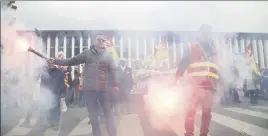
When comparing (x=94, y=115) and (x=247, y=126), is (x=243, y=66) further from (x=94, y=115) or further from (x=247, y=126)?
(x=94, y=115)

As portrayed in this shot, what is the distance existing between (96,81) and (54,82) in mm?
2318

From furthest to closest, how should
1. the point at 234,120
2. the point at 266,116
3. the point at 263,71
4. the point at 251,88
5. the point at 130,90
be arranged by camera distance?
the point at 263,71, the point at 251,88, the point at 130,90, the point at 266,116, the point at 234,120

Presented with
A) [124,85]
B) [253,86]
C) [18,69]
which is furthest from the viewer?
[253,86]

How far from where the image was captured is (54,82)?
20.8ft

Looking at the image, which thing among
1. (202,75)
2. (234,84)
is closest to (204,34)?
(202,75)

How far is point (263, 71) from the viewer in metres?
12.9

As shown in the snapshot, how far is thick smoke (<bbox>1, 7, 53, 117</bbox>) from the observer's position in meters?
4.06

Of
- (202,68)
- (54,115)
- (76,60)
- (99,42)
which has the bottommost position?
(54,115)

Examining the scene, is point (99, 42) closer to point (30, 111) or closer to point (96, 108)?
point (96, 108)

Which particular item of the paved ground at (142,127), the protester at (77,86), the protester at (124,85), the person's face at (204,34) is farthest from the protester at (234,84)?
the person's face at (204,34)

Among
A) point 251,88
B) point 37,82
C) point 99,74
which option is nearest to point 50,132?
point 37,82

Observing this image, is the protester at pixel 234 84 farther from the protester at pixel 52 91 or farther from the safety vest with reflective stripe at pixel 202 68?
the protester at pixel 52 91

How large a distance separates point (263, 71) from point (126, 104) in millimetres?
7434

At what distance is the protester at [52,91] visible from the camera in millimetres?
6301
